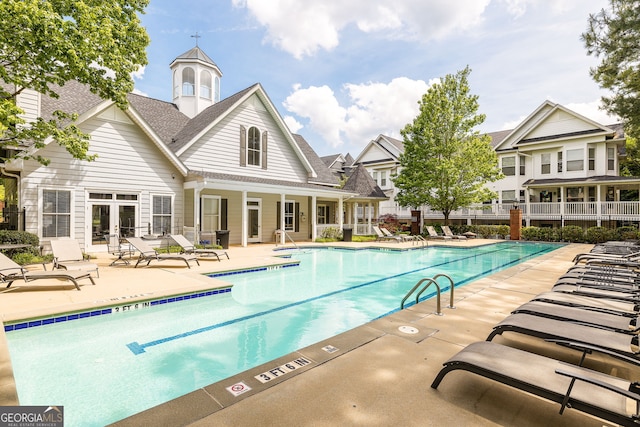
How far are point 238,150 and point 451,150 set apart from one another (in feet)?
48.5

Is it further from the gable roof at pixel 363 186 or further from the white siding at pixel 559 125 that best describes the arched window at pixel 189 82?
the white siding at pixel 559 125

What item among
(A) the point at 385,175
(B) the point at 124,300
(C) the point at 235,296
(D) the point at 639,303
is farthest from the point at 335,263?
(A) the point at 385,175

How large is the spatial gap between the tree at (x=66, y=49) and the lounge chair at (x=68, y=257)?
9.53ft

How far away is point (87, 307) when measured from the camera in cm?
575

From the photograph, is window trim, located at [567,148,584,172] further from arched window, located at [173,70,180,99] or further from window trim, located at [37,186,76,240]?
window trim, located at [37,186,76,240]

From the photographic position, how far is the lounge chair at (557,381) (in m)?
2.15

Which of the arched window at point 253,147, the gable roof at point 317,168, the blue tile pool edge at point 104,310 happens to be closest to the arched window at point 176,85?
the arched window at point 253,147

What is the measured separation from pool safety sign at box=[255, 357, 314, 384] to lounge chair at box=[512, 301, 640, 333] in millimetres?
2994

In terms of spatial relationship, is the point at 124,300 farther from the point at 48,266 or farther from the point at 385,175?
the point at 385,175

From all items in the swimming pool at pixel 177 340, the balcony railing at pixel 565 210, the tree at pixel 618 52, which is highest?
the tree at pixel 618 52

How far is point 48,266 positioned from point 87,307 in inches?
216

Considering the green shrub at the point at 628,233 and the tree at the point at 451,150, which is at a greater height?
the tree at the point at 451,150

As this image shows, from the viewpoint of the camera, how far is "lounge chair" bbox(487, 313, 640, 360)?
3.02 meters

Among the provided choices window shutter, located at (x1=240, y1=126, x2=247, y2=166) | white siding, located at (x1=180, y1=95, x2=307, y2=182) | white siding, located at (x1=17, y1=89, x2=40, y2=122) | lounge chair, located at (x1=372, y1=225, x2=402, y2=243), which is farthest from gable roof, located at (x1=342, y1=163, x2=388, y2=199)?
white siding, located at (x1=17, y1=89, x2=40, y2=122)
